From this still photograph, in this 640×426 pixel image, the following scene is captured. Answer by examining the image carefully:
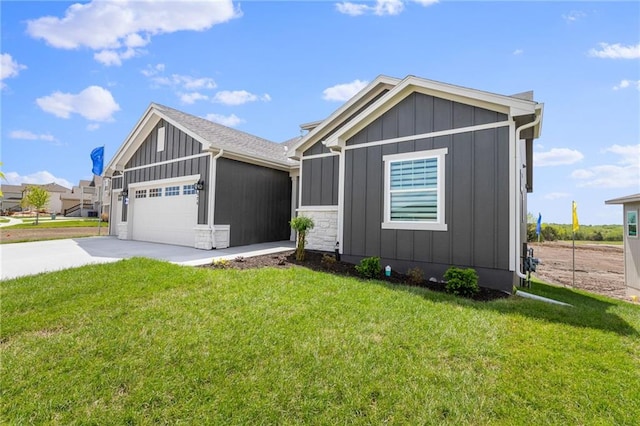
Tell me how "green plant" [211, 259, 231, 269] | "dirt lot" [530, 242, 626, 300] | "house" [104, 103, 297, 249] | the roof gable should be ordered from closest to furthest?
"green plant" [211, 259, 231, 269], "house" [104, 103, 297, 249], the roof gable, "dirt lot" [530, 242, 626, 300]

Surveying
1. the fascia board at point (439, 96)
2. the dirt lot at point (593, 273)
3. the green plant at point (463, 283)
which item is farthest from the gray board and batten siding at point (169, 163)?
the dirt lot at point (593, 273)

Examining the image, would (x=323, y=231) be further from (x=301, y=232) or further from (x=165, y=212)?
(x=165, y=212)

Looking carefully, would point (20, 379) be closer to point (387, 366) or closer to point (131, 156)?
point (387, 366)

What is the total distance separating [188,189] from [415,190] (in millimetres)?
8158

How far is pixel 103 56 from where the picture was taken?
9.02 metres

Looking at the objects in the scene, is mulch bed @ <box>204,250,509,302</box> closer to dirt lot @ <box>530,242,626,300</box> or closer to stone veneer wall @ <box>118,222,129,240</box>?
dirt lot @ <box>530,242,626,300</box>

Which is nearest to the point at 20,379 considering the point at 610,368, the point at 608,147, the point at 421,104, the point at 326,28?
the point at 610,368

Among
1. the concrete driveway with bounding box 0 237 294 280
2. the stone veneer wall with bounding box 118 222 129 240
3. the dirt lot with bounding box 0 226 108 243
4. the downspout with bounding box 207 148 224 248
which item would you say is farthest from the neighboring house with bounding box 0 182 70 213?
the downspout with bounding box 207 148 224 248

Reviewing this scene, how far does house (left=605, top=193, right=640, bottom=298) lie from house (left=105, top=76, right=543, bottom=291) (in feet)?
9.55

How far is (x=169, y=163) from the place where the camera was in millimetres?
11352

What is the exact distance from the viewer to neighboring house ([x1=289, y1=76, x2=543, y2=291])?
5590 mm

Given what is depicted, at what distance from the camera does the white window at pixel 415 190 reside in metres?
6.30

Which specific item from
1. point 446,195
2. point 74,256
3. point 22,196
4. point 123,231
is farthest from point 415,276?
point 22,196

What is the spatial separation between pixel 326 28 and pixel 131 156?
10.3m
